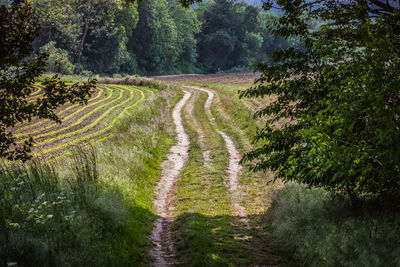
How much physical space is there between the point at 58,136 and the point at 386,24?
59.3ft

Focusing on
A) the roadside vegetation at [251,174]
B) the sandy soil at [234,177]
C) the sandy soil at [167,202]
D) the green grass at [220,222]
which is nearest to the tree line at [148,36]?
the sandy soil at [234,177]

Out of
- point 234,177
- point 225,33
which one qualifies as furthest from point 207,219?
point 225,33

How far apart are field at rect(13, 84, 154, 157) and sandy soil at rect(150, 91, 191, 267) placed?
13.4 ft

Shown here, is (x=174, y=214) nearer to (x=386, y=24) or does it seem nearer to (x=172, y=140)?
(x=386, y=24)

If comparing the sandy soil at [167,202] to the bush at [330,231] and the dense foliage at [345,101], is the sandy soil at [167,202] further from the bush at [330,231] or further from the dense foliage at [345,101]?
the dense foliage at [345,101]

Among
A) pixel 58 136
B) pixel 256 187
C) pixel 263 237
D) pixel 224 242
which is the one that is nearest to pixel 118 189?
pixel 224 242

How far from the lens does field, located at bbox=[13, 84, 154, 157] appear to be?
18.8 m

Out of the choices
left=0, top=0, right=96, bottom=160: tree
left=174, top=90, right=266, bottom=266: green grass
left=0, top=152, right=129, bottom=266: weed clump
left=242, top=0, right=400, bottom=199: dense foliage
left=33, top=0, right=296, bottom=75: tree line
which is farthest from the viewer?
left=33, top=0, right=296, bottom=75: tree line

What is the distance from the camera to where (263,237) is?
10.2m

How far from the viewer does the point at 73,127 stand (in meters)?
23.7

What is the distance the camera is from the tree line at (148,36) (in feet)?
202

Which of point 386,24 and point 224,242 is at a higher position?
point 386,24

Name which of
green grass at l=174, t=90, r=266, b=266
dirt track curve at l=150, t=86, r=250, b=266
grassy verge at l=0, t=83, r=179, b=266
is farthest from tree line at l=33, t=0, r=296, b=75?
grassy verge at l=0, t=83, r=179, b=266

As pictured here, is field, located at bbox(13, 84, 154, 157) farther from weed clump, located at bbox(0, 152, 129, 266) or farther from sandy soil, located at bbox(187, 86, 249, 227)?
sandy soil, located at bbox(187, 86, 249, 227)
